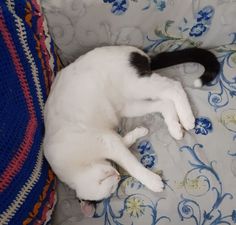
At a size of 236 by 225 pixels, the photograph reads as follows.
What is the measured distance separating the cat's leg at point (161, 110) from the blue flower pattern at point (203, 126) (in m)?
0.05

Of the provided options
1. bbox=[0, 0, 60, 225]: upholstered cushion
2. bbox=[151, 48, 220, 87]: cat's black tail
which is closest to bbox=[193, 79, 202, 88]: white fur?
bbox=[151, 48, 220, 87]: cat's black tail

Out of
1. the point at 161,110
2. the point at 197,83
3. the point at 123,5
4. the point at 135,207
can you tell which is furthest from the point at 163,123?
the point at 123,5

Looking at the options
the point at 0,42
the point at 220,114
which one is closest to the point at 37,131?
the point at 0,42

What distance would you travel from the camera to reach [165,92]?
1.20 meters

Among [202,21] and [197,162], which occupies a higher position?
[202,21]

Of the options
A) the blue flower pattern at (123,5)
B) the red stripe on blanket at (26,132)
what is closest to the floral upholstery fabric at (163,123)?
the blue flower pattern at (123,5)

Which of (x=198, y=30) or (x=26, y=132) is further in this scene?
(x=198, y=30)

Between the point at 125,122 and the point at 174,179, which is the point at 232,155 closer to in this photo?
the point at 174,179

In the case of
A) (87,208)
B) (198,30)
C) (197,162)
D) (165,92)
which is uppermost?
(198,30)

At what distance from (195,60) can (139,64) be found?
0.20 metres

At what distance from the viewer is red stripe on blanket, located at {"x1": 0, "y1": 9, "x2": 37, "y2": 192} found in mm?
985

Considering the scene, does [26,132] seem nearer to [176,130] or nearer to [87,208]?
[87,208]

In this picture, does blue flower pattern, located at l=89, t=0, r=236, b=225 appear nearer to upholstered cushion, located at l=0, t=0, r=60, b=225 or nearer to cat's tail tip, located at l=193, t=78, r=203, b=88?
cat's tail tip, located at l=193, t=78, r=203, b=88

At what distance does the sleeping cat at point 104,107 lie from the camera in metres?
1.13
